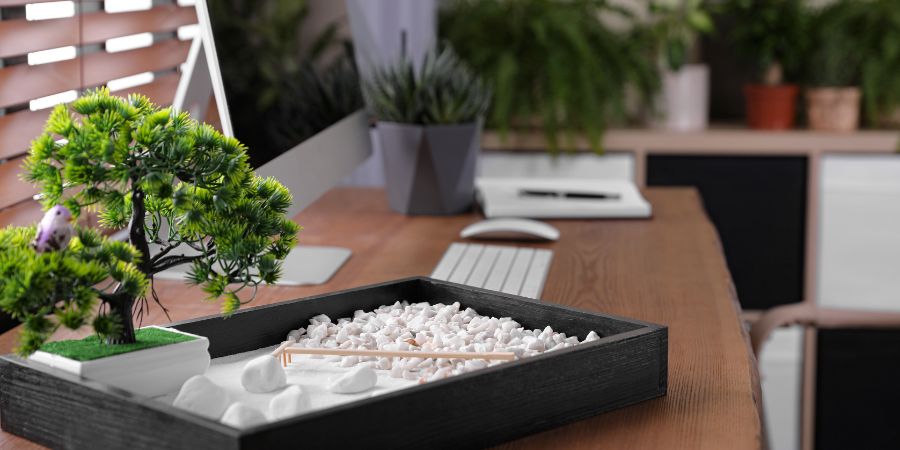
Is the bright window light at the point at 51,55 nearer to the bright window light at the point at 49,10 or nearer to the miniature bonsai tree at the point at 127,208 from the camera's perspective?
the bright window light at the point at 49,10

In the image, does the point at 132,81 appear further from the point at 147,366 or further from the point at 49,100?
the point at 147,366

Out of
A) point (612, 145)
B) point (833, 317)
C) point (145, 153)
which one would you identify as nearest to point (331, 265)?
point (145, 153)

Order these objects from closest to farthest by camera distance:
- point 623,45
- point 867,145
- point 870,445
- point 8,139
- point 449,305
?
point 449,305 → point 8,139 → point 870,445 → point 867,145 → point 623,45

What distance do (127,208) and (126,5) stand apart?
2.26 ft

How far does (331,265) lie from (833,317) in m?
0.87

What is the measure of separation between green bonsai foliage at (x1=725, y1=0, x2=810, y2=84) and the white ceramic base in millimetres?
2228

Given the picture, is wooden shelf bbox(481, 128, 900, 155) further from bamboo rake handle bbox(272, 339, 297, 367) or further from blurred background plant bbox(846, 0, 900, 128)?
bamboo rake handle bbox(272, 339, 297, 367)

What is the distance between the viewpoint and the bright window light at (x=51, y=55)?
44.4 inches

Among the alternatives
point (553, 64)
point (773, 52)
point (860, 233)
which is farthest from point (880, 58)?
point (553, 64)

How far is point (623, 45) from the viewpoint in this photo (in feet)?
9.00

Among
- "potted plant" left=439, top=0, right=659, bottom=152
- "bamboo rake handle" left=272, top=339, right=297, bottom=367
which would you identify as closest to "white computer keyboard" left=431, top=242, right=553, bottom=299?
"bamboo rake handle" left=272, top=339, right=297, bottom=367

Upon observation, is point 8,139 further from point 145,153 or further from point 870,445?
point 870,445

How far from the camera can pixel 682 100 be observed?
2.71 metres

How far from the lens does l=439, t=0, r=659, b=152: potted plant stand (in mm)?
2592
